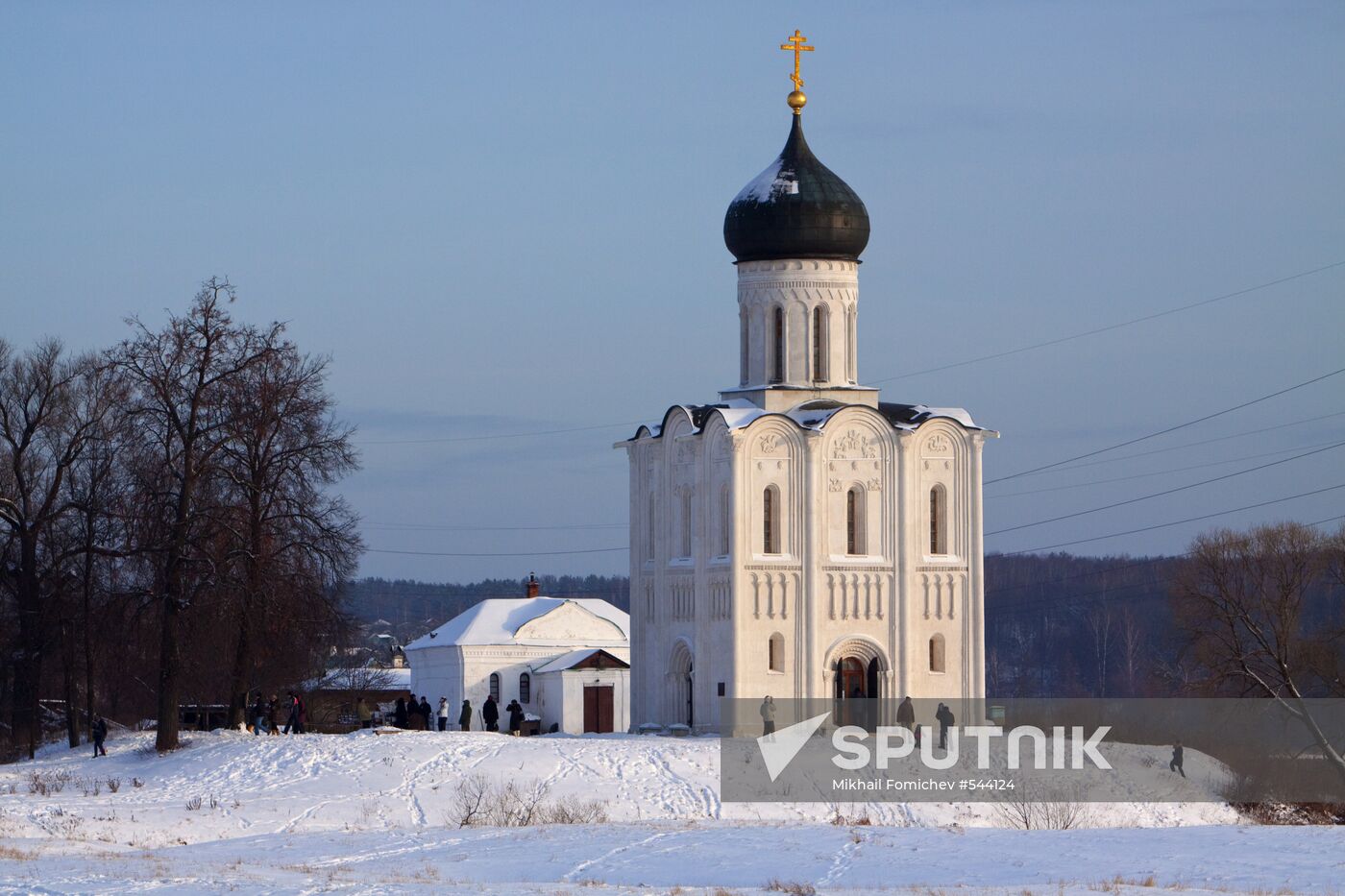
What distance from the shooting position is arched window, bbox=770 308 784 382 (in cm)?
4014

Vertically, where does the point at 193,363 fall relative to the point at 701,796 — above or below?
above

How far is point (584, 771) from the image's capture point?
32812 millimetres

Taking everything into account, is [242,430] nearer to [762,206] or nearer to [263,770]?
[263,770]

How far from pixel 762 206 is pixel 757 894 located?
73.5 feet

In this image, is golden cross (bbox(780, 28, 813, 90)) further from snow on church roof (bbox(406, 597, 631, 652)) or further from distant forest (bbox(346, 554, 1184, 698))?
distant forest (bbox(346, 554, 1184, 698))

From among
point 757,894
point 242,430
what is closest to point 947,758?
point 242,430

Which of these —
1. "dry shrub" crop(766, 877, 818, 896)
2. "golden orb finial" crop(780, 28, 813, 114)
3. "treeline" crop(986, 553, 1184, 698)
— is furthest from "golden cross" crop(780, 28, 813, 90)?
"treeline" crop(986, 553, 1184, 698)

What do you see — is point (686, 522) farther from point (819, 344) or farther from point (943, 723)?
point (943, 723)

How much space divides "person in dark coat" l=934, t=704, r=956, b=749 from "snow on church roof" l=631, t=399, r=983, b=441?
5.54 meters

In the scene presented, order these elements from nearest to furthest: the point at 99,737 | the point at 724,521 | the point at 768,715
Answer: the point at 99,737 < the point at 768,715 < the point at 724,521

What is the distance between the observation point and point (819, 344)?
4022cm

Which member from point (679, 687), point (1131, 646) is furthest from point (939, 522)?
point (1131, 646)

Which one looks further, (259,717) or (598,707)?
(598,707)

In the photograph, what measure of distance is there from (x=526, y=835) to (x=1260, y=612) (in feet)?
77.5
